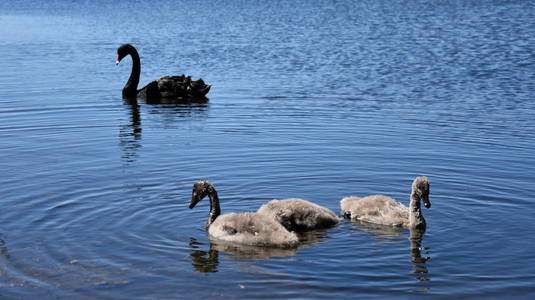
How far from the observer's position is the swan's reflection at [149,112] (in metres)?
13.7

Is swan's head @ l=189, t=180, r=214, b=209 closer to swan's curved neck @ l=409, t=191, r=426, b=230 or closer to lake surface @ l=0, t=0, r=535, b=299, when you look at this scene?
lake surface @ l=0, t=0, r=535, b=299

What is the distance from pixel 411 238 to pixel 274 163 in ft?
12.2

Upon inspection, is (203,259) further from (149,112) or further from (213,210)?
(149,112)

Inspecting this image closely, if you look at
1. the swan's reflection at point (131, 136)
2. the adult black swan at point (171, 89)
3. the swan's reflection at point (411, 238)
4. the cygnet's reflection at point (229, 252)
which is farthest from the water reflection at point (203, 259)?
the adult black swan at point (171, 89)

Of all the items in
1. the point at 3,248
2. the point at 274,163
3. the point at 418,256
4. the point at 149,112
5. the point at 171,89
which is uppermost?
the point at 171,89

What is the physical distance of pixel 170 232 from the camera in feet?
29.3

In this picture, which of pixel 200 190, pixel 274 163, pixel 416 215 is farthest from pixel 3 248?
pixel 274 163

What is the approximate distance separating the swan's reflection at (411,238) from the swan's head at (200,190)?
5.72ft

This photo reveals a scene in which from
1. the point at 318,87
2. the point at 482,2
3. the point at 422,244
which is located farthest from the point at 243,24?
the point at 422,244

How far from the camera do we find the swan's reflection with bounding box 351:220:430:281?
7.71 metres

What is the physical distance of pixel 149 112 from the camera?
58.2ft

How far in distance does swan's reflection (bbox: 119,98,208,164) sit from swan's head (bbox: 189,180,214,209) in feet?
11.5

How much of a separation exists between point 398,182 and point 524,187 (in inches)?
65.6

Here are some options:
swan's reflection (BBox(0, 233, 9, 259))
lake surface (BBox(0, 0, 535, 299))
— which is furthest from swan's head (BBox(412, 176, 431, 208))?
swan's reflection (BBox(0, 233, 9, 259))
